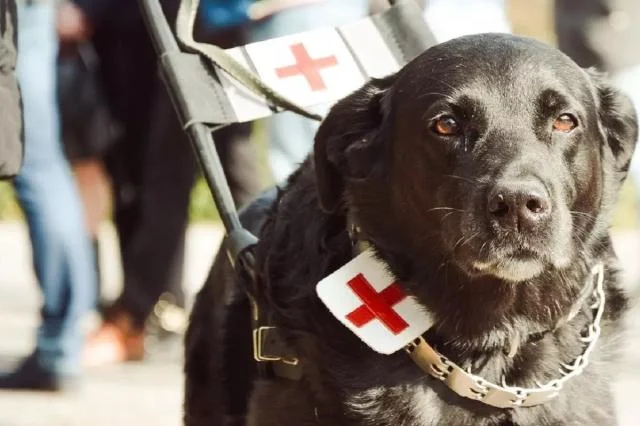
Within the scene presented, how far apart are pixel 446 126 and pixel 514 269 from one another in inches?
13.9

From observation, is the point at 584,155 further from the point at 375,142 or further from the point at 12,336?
the point at 12,336

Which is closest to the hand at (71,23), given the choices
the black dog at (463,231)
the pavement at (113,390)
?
the pavement at (113,390)

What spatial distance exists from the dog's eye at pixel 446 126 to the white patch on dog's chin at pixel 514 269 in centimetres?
30

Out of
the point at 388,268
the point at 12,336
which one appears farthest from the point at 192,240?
the point at 388,268

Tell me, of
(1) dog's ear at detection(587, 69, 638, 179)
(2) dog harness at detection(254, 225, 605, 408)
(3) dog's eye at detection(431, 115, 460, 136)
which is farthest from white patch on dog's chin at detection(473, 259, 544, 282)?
(1) dog's ear at detection(587, 69, 638, 179)

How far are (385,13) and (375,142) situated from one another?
1.92ft

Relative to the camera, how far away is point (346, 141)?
2908 mm

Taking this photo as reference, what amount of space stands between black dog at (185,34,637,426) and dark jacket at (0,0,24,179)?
2.15 feet

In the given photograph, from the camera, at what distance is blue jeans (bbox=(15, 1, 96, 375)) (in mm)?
4359

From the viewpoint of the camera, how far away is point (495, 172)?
2627mm

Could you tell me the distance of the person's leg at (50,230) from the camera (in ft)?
14.3

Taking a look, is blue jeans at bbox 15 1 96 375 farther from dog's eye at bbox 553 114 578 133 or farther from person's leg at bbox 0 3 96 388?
dog's eye at bbox 553 114 578 133

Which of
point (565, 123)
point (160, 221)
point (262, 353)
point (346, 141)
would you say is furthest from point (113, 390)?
point (565, 123)

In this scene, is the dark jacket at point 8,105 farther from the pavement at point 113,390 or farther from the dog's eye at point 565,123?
the pavement at point 113,390
